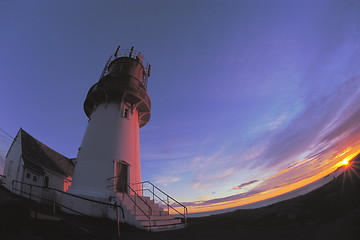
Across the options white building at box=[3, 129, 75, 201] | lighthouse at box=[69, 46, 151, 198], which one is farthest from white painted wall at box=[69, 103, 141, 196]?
white building at box=[3, 129, 75, 201]

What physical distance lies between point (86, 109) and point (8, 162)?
8.73 metres

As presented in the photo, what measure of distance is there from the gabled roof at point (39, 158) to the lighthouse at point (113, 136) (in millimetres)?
5539

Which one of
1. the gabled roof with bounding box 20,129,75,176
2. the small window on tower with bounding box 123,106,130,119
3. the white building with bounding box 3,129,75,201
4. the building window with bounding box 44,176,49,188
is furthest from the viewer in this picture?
the building window with bounding box 44,176,49,188

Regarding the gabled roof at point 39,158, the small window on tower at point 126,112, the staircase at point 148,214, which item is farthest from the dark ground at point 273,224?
the gabled roof at point 39,158

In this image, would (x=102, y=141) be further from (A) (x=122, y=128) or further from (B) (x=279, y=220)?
(B) (x=279, y=220)

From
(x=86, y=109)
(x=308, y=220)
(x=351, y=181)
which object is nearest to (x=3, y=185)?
(x=86, y=109)

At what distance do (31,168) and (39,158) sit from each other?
88.3 inches

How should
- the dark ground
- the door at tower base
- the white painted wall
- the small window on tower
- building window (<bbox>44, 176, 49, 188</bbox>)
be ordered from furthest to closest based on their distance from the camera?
building window (<bbox>44, 176, 49, 188</bbox>) < the small window on tower < the door at tower base < the white painted wall < the dark ground

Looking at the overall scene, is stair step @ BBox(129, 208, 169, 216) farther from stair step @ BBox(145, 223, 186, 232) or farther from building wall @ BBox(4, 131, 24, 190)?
building wall @ BBox(4, 131, 24, 190)

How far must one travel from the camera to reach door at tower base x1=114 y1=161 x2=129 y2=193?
42.4 ft

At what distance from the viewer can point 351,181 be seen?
10.2 meters

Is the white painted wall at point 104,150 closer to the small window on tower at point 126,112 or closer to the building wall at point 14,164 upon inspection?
the small window on tower at point 126,112

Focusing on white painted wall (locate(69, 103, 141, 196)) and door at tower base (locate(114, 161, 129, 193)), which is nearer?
white painted wall (locate(69, 103, 141, 196))

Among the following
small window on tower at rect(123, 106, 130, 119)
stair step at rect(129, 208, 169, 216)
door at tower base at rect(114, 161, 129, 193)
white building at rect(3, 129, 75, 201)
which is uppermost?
small window on tower at rect(123, 106, 130, 119)
